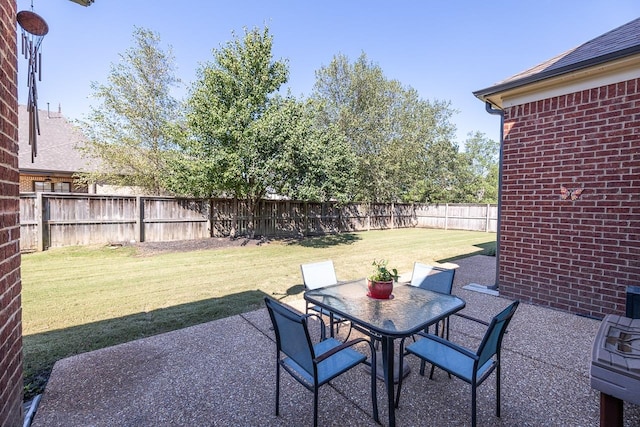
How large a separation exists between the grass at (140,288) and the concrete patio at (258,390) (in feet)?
1.56

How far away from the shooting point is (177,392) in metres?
2.56

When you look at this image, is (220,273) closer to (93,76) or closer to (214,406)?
(214,406)

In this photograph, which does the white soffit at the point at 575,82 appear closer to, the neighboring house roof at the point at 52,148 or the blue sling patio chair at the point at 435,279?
the blue sling patio chair at the point at 435,279

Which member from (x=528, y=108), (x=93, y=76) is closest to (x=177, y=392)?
(x=528, y=108)

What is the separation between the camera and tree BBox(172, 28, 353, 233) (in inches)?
361

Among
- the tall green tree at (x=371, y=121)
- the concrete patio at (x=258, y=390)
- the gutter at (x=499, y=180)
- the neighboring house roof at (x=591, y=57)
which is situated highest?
the tall green tree at (x=371, y=121)

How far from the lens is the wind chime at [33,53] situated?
211cm

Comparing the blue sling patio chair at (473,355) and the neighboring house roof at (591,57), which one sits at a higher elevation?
the neighboring house roof at (591,57)

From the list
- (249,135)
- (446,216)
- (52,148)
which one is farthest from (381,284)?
(446,216)

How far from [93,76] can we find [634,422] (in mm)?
16350

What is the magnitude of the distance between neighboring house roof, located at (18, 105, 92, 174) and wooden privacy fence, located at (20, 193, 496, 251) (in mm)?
5179

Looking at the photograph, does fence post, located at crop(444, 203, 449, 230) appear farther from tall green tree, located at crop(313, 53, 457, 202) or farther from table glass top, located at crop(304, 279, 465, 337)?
table glass top, located at crop(304, 279, 465, 337)

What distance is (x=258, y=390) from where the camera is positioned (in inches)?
102

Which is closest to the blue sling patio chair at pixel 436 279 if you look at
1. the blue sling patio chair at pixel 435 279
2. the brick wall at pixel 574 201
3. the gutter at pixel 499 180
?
the blue sling patio chair at pixel 435 279
